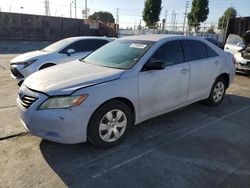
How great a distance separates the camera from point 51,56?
25.1 ft

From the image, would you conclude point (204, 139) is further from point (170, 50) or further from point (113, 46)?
point (113, 46)

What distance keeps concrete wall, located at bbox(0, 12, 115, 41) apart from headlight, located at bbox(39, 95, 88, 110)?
2561 centimetres

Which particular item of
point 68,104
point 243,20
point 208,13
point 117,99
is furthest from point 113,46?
point 208,13

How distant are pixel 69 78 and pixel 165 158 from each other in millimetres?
1713

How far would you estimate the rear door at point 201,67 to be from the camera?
4.85 metres

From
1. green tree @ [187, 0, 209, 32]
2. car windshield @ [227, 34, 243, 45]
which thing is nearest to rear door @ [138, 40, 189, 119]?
car windshield @ [227, 34, 243, 45]

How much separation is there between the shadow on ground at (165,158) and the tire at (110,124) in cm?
15

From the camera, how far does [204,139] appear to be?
13.6ft

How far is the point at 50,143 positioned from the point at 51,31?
87.2 feet

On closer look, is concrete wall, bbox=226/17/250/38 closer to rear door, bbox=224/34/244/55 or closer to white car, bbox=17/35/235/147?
rear door, bbox=224/34/244/55

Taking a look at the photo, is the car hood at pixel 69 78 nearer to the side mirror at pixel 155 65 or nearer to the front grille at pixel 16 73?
the side mirror at pixel 155 65

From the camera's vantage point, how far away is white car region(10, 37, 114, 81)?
725 cm

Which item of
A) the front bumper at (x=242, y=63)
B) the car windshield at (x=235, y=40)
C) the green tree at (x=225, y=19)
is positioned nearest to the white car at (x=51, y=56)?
the front bumper at (x=242, y=63)

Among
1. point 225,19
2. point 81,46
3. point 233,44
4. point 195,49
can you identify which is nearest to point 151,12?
point 225,19
